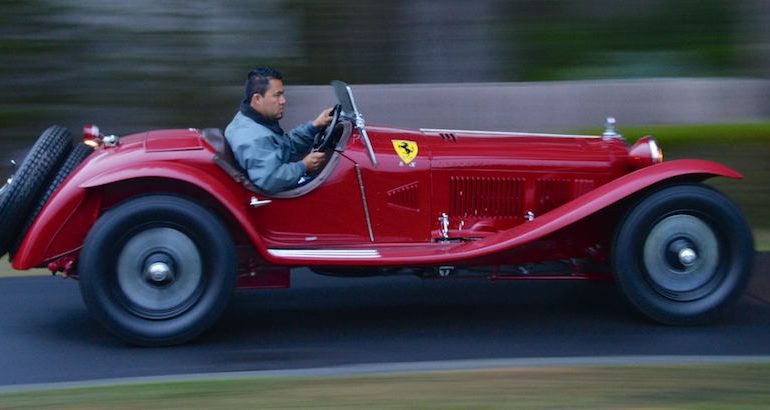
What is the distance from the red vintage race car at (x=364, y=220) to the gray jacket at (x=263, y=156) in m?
0.07

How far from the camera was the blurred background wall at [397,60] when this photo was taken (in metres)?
9.57

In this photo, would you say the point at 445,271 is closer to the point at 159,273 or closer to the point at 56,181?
the point at 159,273

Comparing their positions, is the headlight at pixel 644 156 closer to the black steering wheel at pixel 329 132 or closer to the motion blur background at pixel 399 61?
the black steering wheel at pixel 329 132

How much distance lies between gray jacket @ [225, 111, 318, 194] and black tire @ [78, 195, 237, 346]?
0.34m

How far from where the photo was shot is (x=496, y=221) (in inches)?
237

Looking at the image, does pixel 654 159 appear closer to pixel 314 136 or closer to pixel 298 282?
pixel 314 136

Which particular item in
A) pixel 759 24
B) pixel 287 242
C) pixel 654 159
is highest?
pixel 759 24

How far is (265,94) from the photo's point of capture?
19.1ft

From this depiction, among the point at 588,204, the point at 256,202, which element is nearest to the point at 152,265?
the point at 256,202

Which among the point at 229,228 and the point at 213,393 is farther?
the point at 229,228

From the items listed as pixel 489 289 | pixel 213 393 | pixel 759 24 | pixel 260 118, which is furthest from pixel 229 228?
pixel 759 24

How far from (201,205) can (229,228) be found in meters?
0.23

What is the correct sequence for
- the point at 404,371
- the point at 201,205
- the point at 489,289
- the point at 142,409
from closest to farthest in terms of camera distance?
the point at 142,409 → the point at 404,371 → the point at 201,205 → the point at 489,289

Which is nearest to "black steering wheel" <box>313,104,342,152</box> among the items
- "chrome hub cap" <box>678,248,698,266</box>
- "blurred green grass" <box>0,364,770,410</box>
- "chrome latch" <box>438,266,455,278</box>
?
"chrome latch" <box>438,266,455,278</box>
